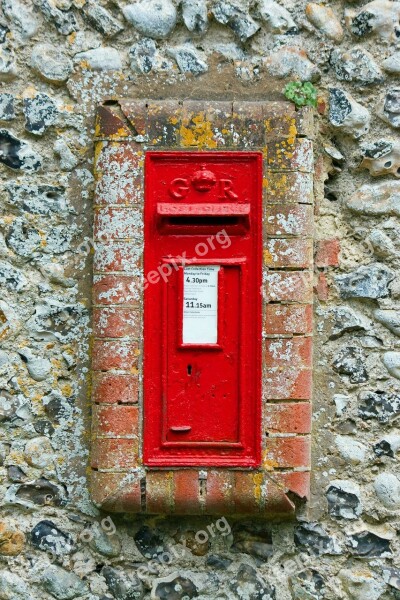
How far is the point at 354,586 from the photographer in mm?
2393

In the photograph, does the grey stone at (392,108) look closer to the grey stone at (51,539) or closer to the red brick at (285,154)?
the red brick at (285,154)

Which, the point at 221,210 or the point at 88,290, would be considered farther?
the point at 88,290

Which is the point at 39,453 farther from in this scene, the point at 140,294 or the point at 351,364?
the point at 351,364

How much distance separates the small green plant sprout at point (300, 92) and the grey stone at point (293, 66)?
0.02 metres

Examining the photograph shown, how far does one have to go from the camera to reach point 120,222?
7.64 ft

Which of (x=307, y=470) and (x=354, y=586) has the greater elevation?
(x=307, y=470)

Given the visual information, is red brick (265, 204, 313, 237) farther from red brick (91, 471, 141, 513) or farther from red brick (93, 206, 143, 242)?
red brick (91, 471, 141, 513)

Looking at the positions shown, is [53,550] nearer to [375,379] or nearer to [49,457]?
[49,457]

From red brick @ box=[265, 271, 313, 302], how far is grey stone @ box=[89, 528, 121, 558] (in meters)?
0.96

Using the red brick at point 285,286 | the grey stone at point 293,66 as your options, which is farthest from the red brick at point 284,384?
the grey stone at point 293,66

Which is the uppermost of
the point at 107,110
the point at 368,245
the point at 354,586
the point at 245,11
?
the point at 245,11

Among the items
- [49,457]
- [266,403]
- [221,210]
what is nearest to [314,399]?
[266,403]

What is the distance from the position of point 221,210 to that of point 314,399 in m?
0.72

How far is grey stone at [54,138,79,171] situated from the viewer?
2.42 metres
